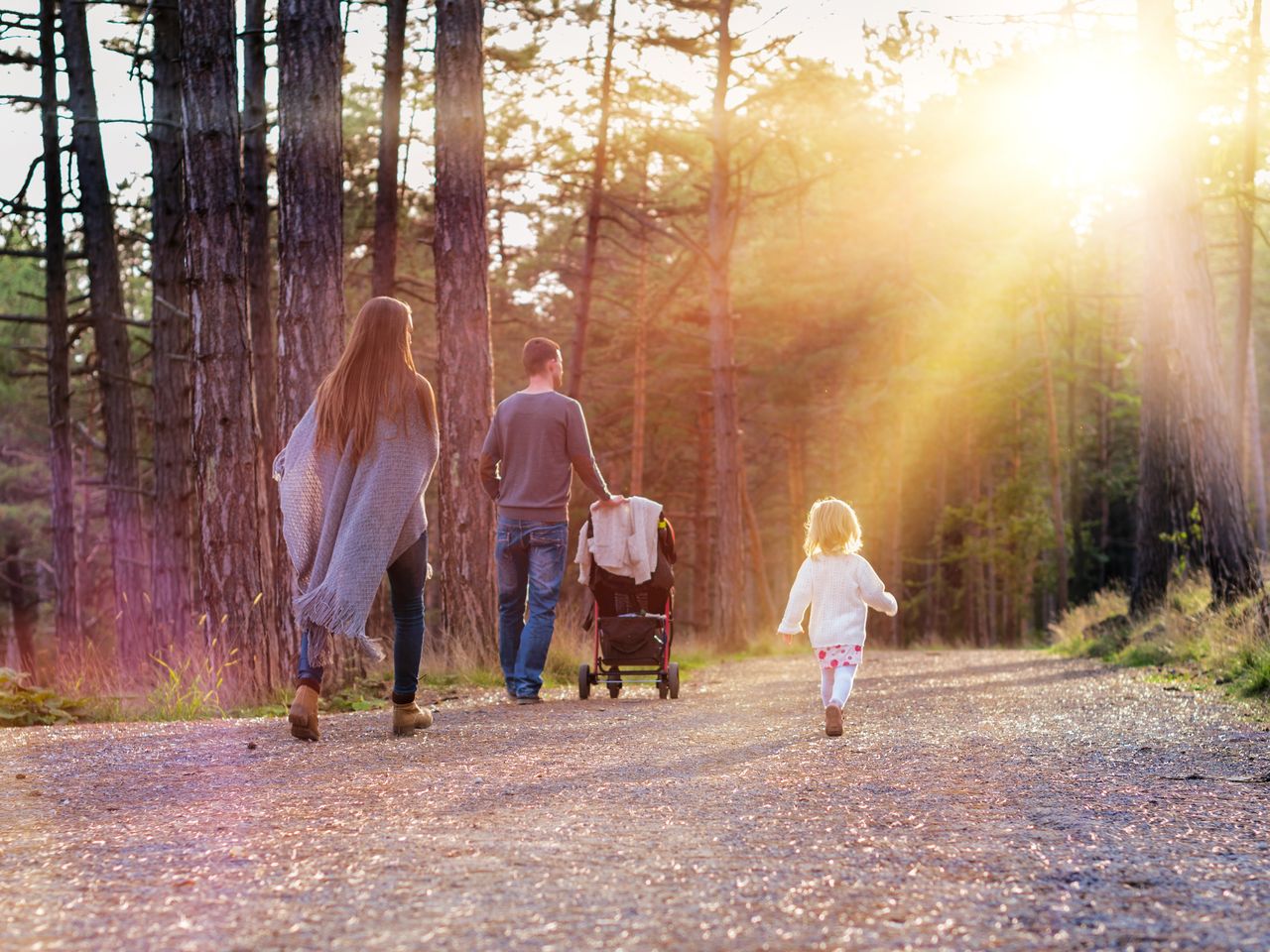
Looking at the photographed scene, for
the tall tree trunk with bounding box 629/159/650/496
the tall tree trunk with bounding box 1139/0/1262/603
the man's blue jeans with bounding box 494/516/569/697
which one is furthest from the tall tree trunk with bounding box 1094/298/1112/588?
the man's blue jeans with bounding box 494/516/569/697

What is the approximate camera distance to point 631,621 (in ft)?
35.9

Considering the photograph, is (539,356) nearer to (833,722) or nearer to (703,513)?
(833,722)

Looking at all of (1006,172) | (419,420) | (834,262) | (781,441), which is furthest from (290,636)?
(781,441)

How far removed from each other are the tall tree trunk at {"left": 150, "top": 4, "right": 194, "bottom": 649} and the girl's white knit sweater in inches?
496

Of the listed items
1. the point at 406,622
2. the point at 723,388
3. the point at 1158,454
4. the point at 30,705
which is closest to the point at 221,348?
the point at 30,705

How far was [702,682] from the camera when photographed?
14.1 m

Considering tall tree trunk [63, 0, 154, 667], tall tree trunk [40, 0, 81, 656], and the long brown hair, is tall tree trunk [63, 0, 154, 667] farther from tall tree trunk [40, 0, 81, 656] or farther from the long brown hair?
the long brown hair

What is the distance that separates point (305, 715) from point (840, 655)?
3.01m

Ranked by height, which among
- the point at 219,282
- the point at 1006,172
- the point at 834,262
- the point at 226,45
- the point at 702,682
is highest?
the point at 1006,172

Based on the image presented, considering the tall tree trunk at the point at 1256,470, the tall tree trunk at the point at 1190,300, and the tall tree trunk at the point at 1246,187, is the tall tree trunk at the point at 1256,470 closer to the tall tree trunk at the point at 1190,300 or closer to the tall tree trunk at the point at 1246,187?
the tall tree trunk at the point at 1246,187

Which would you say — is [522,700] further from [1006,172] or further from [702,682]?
[1006,172]

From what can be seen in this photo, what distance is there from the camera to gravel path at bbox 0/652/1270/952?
3.42 meters

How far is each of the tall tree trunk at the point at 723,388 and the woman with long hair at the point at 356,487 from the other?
1738cm

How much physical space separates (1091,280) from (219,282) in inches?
1802
